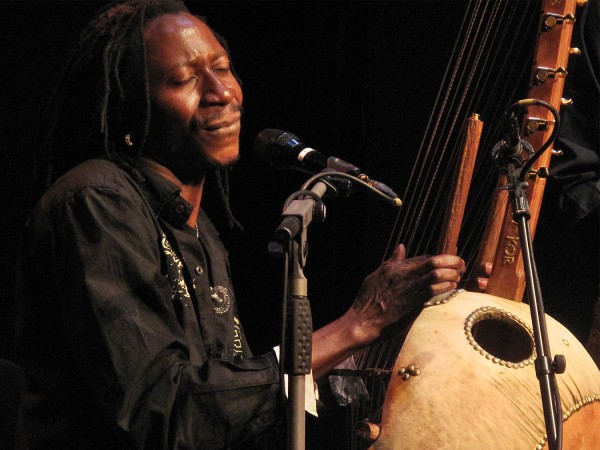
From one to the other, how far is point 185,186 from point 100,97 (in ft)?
1.14

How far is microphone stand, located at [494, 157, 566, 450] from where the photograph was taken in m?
1.92

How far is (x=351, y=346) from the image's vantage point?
2.31 m

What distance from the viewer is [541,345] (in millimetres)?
1986

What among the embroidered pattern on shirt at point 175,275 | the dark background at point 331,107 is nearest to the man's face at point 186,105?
the embroidered pattern on shirt at point 175,275

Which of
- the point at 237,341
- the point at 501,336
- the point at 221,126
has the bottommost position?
the point at 237,341

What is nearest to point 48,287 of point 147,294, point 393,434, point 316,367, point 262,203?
point 147,294

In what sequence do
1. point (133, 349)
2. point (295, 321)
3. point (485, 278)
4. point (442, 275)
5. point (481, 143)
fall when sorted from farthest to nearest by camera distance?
1. point (481, 143)
2. point (485, 278)
3. point (442, 275)
4. point (133, 349)
5. point (295, 321)

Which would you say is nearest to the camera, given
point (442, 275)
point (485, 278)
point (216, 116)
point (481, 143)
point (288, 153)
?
point (288, 153)

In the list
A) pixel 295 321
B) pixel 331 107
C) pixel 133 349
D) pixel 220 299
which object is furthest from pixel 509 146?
pixel 331 107

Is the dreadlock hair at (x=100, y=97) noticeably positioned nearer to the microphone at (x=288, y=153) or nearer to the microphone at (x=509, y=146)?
the microphone at (x=288, y=153)

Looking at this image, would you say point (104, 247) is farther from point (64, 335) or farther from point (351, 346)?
point (351, 346)

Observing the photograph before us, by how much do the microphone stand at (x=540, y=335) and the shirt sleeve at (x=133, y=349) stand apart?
2.01 ft

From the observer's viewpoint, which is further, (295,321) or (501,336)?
(501,336)

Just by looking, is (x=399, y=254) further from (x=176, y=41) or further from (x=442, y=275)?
(x=176, y=41)
